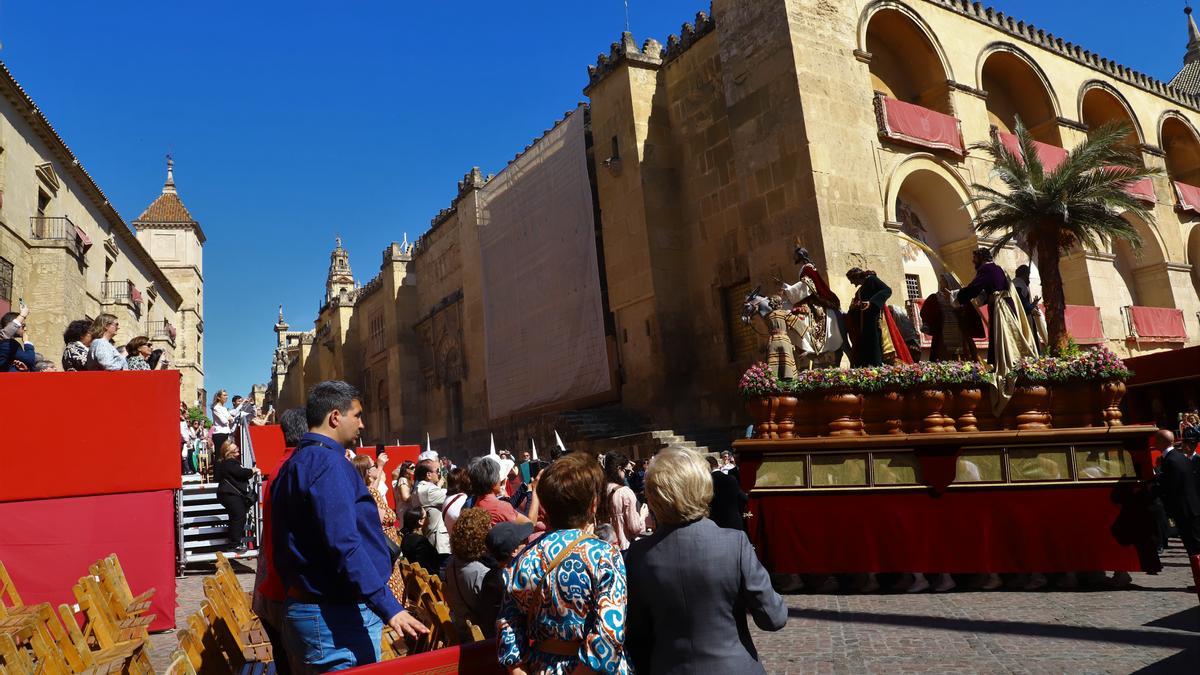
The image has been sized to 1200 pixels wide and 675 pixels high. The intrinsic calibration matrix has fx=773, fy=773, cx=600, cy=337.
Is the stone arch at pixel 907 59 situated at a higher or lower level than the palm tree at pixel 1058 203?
higher

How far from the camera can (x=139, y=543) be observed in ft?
21.9

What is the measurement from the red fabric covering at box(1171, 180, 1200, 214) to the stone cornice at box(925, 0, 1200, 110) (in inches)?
118

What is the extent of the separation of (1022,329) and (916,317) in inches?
287

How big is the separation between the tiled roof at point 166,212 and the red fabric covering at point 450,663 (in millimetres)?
54187

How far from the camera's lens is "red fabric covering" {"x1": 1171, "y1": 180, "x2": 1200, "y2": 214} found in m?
23.2

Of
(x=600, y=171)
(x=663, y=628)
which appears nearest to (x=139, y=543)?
(x=663, y=628)

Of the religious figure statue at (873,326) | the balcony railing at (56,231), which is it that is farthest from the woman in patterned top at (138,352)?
the balcony railing at (56,231)

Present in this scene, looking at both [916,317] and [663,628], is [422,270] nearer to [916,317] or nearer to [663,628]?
[916,317]

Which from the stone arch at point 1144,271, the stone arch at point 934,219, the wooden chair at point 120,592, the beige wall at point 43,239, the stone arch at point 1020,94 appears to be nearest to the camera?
the wooden chair at point 120,592

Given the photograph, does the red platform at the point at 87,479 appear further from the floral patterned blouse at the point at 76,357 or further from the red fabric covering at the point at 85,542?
the floral patterned blouse at the point at 76,357

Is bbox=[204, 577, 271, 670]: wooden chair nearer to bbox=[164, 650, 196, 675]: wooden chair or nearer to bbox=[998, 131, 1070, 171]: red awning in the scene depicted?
bbox=[164, 650, 196, 675]: wooden chair

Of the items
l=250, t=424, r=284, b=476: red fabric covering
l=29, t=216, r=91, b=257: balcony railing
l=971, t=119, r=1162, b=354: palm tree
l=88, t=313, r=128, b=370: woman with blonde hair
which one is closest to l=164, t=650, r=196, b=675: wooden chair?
l=88, t=313, r=128, b=370: woman with blonde hair

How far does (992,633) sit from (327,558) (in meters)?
4.95

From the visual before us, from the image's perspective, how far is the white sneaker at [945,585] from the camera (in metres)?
7.38
